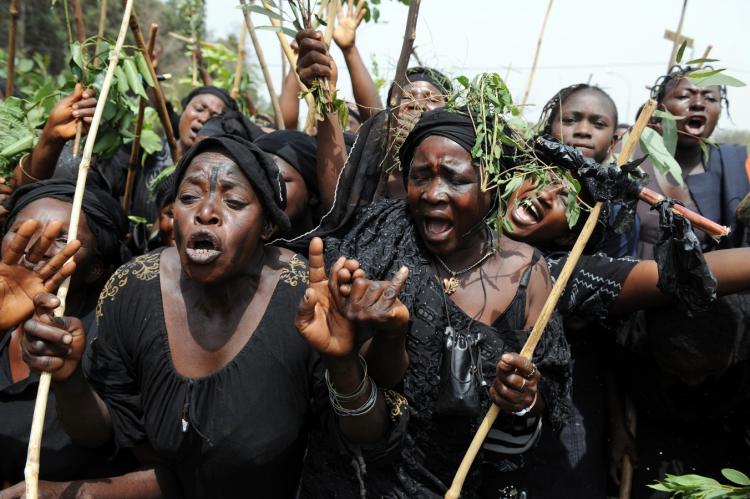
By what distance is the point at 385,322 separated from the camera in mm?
2139

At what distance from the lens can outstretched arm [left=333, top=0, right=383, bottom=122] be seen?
3670 mm

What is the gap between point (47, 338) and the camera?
2.15 m

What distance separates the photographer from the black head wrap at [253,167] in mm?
2549

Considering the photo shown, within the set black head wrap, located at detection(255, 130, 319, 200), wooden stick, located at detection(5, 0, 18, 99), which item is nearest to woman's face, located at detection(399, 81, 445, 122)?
black head wrap, located at detection(255, 130, 319, 200)

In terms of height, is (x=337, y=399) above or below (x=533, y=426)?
above

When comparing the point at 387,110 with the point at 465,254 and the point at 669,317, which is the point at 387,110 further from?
the point at 669,317

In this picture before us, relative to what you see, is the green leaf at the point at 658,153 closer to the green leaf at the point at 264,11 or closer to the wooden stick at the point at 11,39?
the green leaf at the point at 264,11

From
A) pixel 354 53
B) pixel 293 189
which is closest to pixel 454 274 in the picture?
pixel 293 189

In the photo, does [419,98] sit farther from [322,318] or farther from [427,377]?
[322,318]

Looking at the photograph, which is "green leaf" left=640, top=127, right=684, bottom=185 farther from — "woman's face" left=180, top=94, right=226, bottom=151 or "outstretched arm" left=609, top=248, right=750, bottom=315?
"woman's face" left=180, top=94, right=226, bottom=151

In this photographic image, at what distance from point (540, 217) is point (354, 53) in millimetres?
1340

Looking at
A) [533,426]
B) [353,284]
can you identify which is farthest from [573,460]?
[353,284]

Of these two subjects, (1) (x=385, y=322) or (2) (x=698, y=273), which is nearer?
(1) (x=385, y=322)

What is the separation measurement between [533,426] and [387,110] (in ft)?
4.63
